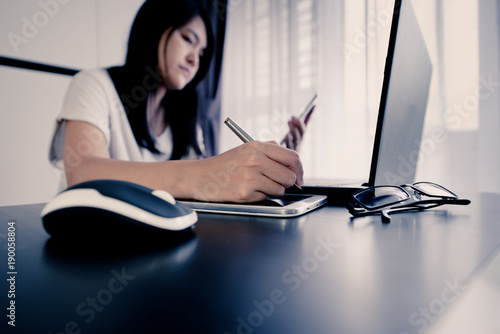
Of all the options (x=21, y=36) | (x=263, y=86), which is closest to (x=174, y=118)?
(x=21, y=36)

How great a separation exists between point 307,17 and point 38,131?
163cm

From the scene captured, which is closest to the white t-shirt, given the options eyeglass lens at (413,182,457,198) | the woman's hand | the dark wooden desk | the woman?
the woman

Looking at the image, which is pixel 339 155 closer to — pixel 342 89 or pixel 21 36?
pixel 342 89

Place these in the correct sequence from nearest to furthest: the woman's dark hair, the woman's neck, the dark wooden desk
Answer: the dark wooden desk → the woman's dark hair → the woman's neck

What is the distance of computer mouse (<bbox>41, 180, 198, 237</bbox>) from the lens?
274 mm

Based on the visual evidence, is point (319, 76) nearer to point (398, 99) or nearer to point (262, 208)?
point (398, 99)

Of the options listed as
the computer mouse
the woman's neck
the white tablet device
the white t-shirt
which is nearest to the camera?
the computer mouse

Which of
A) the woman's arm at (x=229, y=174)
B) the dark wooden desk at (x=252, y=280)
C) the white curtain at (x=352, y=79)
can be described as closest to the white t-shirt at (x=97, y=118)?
the woman's arm at (x=229, y=174)

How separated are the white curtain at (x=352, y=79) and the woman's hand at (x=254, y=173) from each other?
1.24 metres

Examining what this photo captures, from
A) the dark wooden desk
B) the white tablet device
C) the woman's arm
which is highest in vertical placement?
the woman's arm

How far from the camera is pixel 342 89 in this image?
1771 mm

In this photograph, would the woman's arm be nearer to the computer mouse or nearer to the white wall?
the computer mouse

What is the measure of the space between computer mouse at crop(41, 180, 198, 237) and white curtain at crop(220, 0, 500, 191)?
1461 mm

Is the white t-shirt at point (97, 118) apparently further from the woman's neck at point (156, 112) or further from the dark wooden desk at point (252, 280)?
the dark wooden desk at point (252, 280)
